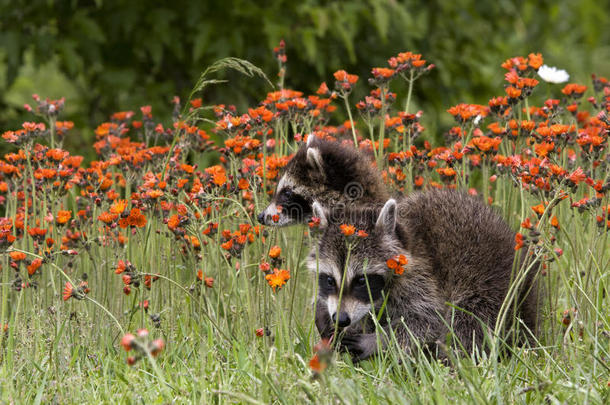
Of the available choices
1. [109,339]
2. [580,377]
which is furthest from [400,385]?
[109,339]

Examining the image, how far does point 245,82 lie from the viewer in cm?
904

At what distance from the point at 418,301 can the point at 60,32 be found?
5486 mm

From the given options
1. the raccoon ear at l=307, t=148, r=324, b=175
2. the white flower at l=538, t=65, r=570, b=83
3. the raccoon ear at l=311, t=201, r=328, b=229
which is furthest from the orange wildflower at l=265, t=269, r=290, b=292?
the white flower at l=538, t=65, r=570, b=83

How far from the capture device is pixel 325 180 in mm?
5691

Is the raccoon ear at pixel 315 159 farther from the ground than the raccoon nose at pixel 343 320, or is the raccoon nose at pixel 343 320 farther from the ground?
the raccoon ear at pixel 315 159

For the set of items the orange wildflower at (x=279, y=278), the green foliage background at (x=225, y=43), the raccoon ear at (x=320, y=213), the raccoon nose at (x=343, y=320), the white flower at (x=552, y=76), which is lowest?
the raccoon nose at (x=343, y=320)

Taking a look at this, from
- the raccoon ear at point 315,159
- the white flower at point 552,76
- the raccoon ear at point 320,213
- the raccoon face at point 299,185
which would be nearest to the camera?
the raccoon ear at point 320,213

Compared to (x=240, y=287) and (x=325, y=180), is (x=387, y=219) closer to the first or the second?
(x=325, y=180)

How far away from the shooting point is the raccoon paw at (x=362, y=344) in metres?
4.61

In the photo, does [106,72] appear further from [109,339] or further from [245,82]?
[109,339]

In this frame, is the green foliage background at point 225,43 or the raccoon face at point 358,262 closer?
Answer: the raccoon face at point 358,262

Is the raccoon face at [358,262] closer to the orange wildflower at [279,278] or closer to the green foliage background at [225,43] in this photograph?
A: the orange wildflower at [279,278]

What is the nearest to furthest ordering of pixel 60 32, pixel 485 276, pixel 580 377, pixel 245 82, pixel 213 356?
1. pixel 580 377
2. pixel 213 356
3. pixel 485 276
4. pixel 60 32
5. pixel 245 82

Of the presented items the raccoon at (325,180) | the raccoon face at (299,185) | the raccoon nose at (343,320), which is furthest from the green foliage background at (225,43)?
the raccoon nose at (343,320)
